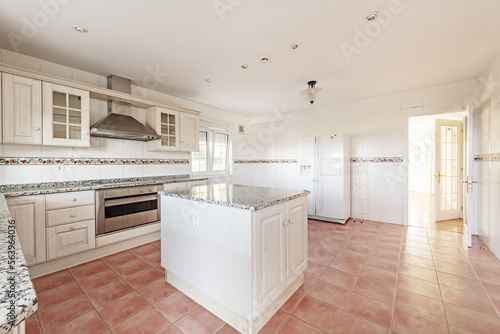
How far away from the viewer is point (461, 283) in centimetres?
201

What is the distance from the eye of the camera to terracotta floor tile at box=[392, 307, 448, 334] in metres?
1.48

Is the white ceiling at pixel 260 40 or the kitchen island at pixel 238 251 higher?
the white ceiling at pixel 260 40

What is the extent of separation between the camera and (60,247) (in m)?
2.31

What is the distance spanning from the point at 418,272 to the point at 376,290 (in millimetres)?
666

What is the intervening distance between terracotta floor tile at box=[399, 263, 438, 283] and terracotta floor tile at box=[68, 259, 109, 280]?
3.16 m

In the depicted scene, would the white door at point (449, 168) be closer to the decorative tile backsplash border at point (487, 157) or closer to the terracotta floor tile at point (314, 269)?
the decorative tile backsplash border at point (487, 157)

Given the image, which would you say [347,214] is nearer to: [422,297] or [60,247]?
[422,297]

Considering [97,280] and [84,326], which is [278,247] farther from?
[97,280]

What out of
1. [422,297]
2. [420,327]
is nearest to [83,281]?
[420,327]

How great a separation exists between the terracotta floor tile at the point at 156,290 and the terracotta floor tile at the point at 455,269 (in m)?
2.71

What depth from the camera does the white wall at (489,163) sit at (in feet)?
8.29

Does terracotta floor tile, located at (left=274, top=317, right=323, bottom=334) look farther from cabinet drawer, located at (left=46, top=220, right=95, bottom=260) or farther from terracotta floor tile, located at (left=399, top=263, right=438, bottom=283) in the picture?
cabinet drawer, located at (left=46, top=220, right=95, bottom=260)

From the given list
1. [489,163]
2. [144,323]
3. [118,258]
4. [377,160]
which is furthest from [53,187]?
[489,163]

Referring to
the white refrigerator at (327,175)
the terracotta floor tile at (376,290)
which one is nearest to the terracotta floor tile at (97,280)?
the terracotta floor tile at (376,290)
